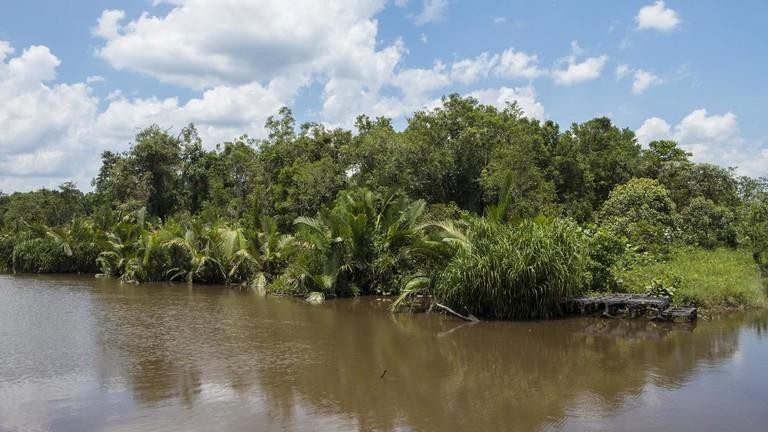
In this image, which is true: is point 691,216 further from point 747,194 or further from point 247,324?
point 247,324

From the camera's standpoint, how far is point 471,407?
8.16 metres

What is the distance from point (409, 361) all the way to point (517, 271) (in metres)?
4.25

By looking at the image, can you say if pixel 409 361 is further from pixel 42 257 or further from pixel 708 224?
pixel 42 257

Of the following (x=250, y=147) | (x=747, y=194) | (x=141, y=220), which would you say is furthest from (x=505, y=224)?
(x=250, y=147)

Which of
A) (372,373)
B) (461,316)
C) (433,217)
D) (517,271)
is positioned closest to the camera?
(372,373)

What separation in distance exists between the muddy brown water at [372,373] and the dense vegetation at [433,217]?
1557 millimetres

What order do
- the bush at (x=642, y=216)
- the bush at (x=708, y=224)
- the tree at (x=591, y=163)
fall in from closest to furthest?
the bush at (x=642, y=216) → the bush at (x=708, y=224) → the tree at (x=591, y=163)

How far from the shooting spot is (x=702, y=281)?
50.8 ft

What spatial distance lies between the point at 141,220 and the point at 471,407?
80.7 ft

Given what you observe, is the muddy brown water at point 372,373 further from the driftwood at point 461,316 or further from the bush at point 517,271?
the bush at point 517,271

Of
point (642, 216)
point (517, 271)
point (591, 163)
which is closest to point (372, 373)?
point (517, 271)

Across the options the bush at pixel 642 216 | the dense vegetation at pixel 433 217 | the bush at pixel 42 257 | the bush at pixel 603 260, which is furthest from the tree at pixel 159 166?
the bush at pixel 603 260

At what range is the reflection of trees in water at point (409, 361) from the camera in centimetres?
830

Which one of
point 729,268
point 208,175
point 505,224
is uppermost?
point 208,175
